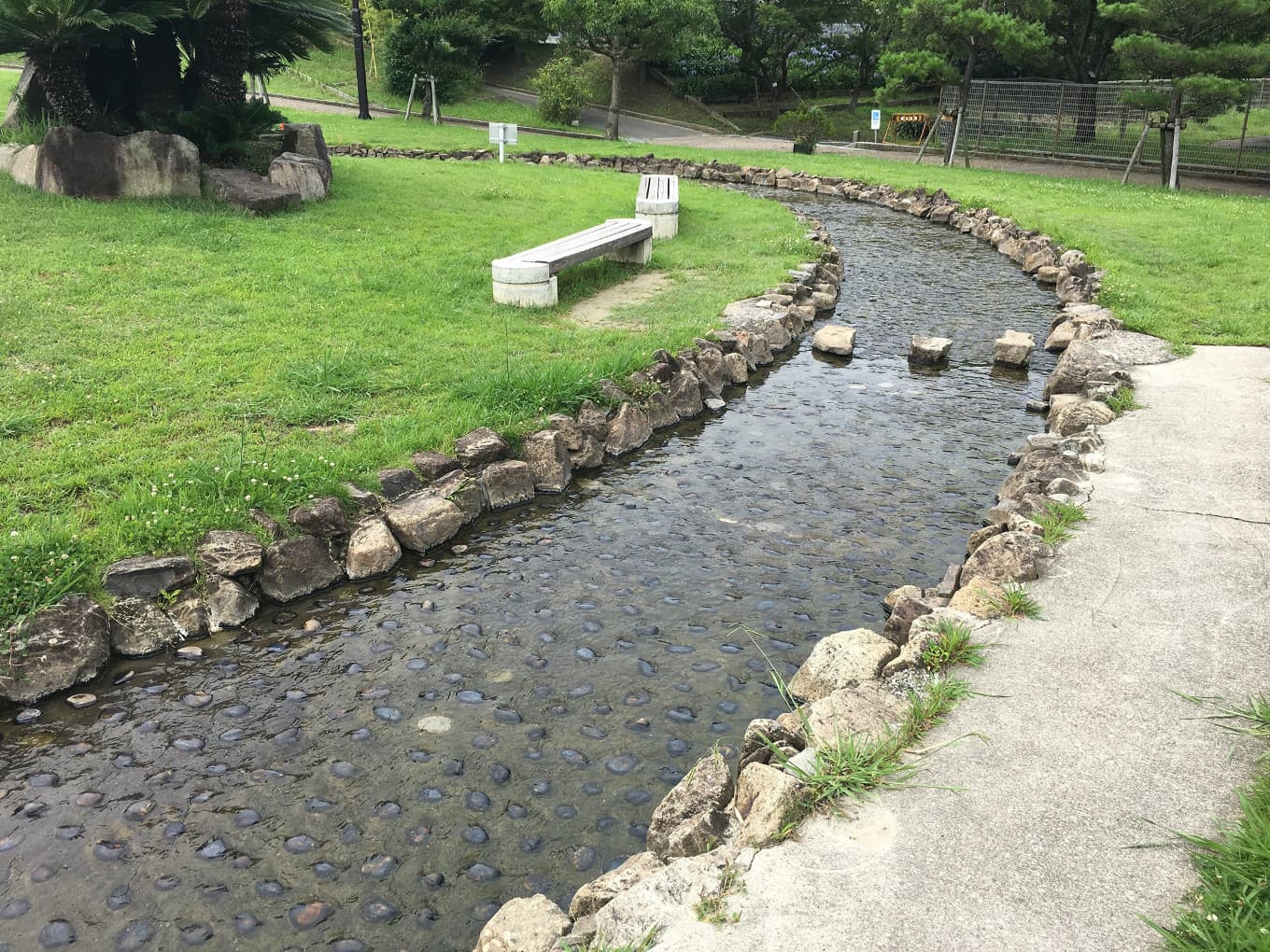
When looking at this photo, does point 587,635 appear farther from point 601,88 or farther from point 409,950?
point 601,88

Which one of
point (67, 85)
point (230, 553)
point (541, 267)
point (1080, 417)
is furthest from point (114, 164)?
point (1080, 417)

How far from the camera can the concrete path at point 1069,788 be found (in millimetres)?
3043

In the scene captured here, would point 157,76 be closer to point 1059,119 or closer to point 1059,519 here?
point 1059,519

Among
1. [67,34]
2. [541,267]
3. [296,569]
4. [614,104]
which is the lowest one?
[296,569]

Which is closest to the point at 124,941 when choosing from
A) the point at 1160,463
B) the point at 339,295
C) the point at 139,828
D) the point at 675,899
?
the point at 139,828

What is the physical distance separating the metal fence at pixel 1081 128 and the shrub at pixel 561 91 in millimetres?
12665

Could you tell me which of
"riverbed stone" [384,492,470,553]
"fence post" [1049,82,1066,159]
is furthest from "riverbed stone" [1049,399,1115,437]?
"fence post" [1049,82,1066,159]

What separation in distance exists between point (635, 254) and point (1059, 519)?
27.6ft

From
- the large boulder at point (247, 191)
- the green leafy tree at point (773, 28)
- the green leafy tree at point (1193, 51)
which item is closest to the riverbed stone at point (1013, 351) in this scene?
the large boulder at point (247, 191)

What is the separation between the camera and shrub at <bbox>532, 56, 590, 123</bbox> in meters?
33.9

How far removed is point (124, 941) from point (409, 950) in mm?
1036

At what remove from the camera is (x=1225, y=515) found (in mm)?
5973

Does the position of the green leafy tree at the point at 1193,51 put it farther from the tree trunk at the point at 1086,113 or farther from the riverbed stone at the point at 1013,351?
the riverbed stone at the point at 1013,351

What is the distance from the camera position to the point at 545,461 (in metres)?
7.24
